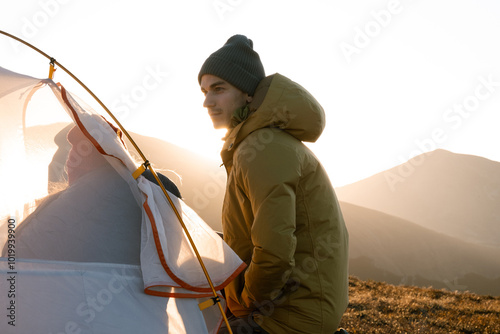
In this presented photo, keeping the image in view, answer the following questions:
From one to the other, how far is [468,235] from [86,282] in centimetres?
15771

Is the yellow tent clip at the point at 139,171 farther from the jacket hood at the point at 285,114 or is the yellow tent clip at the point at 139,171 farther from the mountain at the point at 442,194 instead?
the mountain at the point at 442,194

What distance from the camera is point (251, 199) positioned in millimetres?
3047

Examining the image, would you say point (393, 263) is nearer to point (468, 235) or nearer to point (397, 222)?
point (397, 222)

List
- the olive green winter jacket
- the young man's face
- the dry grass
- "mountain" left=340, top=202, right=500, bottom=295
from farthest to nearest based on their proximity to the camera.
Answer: "mountain" left=340, top=202, right=500, bottom=295
the dry grass
the young man's face
the olive green winter jacket

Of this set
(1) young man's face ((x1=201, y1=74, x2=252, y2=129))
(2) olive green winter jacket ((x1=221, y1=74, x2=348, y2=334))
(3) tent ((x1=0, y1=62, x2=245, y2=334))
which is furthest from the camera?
(1) young man's face ((x1=201, y1=74, x2=252, y2=129))

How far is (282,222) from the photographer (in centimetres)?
290

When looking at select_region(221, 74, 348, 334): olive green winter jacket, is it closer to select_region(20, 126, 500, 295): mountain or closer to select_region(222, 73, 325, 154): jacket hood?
select_region(222, 73, 325, 154): jacket hood

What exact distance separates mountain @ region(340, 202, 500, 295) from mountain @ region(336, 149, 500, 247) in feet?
268

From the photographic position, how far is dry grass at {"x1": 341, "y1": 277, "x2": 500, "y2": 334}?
8.38m

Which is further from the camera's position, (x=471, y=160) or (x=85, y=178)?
(x=471, y=160)

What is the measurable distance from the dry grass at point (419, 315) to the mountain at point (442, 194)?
447 ft

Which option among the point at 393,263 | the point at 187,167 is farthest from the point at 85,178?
the point at 393,263

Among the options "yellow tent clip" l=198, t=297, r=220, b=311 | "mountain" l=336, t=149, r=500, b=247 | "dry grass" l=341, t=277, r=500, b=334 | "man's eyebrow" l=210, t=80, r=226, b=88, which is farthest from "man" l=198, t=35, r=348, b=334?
"mountain" l=336, t=149, r=500, b=247

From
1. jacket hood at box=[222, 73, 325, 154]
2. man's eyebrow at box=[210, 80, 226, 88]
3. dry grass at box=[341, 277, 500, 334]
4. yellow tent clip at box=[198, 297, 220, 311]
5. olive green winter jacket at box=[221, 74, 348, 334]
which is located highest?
man's eyebrow at box=[210, 80, 226, 88]
